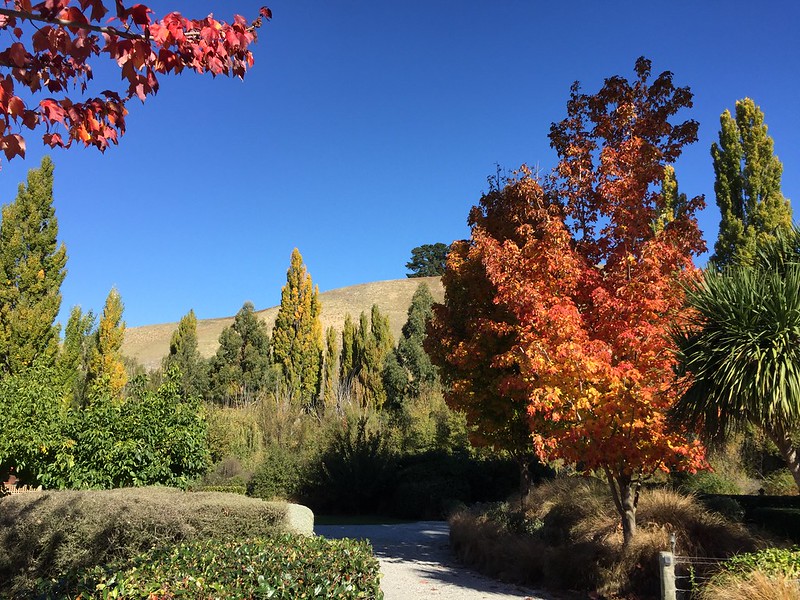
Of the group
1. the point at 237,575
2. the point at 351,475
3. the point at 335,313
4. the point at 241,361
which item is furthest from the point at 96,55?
the point at 335,313

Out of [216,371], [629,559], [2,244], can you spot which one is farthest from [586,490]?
[216,371]

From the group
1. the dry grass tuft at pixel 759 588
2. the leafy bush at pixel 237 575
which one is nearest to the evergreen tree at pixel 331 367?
the leafy bush at pixel 237 575

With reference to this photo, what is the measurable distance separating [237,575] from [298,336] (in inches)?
1429

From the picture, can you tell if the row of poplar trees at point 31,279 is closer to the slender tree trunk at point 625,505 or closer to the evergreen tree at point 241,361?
the evergreen tree at point 241,361

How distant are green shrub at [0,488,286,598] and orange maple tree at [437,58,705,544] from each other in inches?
168

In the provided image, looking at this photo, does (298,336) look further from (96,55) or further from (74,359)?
(96,55)

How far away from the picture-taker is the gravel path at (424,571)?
8.61 metres

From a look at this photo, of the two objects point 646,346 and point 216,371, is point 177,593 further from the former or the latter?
point 216,371

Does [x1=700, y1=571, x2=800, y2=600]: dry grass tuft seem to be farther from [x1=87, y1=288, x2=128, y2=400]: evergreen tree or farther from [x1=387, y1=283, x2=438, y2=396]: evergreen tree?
[x1=387, y1=283, x2=438, y2=396]: evergreen tree

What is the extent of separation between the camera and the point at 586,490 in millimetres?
12031

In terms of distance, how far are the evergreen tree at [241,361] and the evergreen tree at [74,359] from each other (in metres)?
7.66

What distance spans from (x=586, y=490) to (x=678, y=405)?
5.38 metres

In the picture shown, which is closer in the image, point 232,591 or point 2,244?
point 232,591

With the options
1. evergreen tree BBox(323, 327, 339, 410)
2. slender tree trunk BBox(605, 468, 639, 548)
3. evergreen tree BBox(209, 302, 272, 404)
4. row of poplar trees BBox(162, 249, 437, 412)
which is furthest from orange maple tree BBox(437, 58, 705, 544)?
evergreen tree BBox(323, 327, 339, 410)
